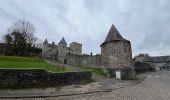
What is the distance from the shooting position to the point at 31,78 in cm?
1162

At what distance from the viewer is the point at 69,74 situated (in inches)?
548

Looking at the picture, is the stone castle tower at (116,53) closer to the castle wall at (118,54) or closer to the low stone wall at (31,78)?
the castle wall at (118,54)

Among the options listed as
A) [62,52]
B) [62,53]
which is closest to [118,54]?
[62,53]

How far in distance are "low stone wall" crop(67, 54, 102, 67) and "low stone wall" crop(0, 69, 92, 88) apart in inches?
798

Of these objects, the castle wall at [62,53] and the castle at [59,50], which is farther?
the castle at [59,50]

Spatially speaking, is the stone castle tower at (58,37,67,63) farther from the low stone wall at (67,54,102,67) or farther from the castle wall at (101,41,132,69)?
the castle wall at (101,41,132,69)

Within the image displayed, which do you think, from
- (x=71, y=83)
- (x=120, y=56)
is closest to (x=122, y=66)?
(x=120, y=56)

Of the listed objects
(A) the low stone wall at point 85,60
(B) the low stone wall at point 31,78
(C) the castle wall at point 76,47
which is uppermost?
(C) the castle wall at point 76,47

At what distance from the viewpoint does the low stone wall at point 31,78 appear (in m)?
10.8

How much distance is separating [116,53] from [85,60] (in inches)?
579

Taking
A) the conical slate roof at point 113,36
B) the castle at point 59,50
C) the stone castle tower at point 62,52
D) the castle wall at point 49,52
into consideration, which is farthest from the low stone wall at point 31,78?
the castle wall at point 49,52

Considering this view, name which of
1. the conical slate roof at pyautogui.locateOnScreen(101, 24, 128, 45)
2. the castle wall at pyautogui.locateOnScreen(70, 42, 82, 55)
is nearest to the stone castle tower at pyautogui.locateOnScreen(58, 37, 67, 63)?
the castle wall at pyautogui.locateOnScreen(70, 42, 82, 55)

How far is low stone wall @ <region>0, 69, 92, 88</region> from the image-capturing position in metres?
10.8

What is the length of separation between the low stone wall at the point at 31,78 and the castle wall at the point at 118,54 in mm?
11263
